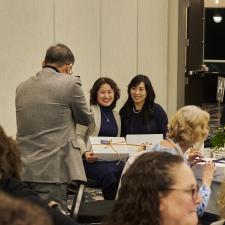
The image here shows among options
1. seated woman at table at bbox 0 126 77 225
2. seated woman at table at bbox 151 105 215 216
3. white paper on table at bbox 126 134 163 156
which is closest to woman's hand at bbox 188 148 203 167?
seated woman at table at bbox 151 105 215 216

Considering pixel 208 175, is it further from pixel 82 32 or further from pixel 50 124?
pixel 82 32

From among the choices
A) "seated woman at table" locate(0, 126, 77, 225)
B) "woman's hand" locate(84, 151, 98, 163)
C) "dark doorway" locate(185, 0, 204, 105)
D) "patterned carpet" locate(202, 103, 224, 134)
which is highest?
"dark doorway" locate(185, 0, 204, 105)

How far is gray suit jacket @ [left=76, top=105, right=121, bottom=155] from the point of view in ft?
18.7

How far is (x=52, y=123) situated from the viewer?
15.7ft

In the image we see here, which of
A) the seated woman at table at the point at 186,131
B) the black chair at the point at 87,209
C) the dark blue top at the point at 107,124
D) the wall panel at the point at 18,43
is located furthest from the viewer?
the wall panel at the point at 18,43

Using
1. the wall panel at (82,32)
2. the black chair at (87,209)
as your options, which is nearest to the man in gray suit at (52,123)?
the black chair at (87,209)

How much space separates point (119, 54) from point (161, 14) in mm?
992

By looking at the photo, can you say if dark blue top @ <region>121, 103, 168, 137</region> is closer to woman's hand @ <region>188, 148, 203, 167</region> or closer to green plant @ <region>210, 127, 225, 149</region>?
green plant @ <region>210, 127, 225, 149</region>

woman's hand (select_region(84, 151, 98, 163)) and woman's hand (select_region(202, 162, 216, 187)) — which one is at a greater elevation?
woman's hand (select_region(202, 162, 216, 187))

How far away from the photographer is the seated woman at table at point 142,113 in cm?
611

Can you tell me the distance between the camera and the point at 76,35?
779cm

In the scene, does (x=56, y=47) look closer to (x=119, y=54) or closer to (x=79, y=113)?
(x=79, y=113)

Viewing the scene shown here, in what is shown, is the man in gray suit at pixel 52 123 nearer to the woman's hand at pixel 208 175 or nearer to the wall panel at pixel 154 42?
the woman's hand at pixel 208 175

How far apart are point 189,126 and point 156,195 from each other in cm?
240
